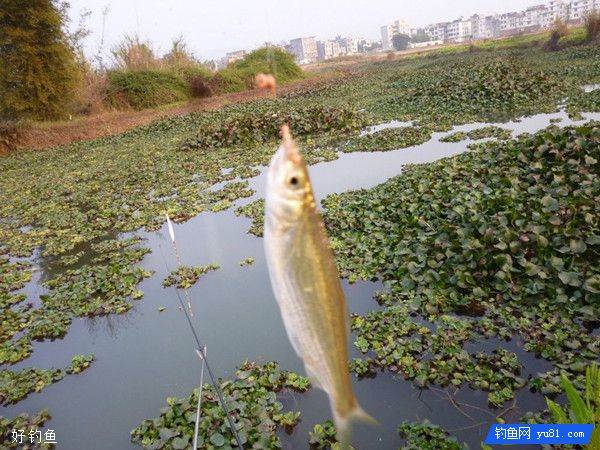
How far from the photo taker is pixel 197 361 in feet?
16.0

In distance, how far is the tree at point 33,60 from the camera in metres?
18.9

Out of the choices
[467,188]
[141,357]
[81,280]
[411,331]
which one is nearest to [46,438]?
[141,357]

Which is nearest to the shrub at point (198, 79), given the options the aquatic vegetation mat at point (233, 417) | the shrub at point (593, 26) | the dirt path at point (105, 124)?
the dirt path at point (105, 124)

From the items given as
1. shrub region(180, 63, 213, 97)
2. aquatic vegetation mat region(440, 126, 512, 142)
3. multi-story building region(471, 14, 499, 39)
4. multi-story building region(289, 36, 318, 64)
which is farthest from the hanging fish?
multi-story building region(471, 14, 499, 39)

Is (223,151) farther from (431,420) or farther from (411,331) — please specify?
(431,420)

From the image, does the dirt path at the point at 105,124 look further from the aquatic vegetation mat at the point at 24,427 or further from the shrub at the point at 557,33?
the shrub at the point at 557,33

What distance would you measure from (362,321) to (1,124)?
21.8 metres

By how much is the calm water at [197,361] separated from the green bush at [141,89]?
76.0 ft

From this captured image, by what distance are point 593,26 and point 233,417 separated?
117ft

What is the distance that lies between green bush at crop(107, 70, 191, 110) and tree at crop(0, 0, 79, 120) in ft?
21.5

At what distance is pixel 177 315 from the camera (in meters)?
5.78

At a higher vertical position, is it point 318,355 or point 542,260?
point 318,355

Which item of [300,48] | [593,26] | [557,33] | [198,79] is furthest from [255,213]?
[300,48]

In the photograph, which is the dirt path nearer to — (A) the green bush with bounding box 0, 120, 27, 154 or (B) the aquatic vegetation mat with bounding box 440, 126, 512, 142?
(A) the green bush with bounding box 0, 120, 27, 154
